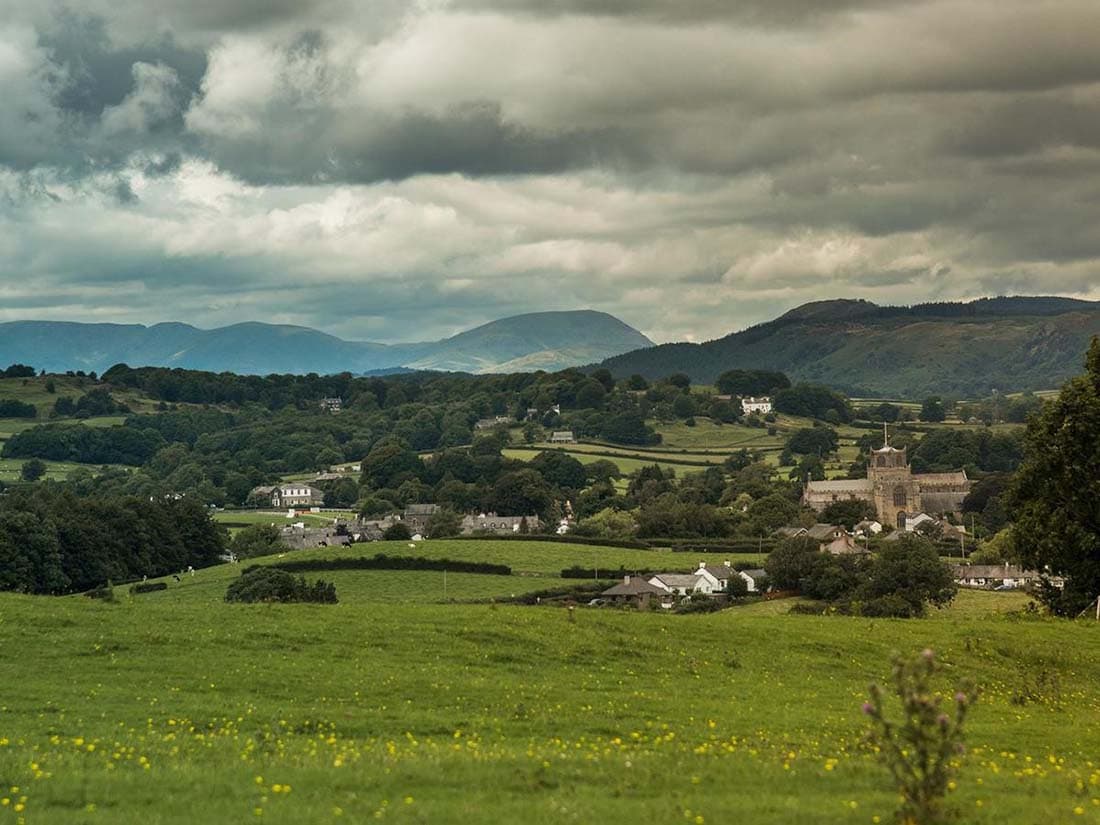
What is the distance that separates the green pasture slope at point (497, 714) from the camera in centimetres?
1664

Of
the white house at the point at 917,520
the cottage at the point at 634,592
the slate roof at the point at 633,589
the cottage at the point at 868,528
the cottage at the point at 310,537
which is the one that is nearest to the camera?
the cottage at the point at 634,592

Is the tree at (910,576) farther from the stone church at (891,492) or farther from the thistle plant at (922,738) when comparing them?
the stone church at (891,492)

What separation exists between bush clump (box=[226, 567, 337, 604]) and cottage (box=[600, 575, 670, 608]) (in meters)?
24.5

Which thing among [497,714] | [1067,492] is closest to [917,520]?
[1067,492]

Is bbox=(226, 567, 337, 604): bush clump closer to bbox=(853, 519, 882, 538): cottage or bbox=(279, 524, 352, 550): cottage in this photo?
bbox=(279, 524, 352, 550): cottage

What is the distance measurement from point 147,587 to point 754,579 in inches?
1845

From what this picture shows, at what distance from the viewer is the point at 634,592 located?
94188 mm

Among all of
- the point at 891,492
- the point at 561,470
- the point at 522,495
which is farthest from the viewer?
the point at 561,470

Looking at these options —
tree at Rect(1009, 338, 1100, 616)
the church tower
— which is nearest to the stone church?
the church tower

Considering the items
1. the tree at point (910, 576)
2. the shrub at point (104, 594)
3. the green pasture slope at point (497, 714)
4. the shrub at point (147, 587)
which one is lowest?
the shrub at point (147, 587)

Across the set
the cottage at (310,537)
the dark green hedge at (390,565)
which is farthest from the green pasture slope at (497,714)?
the cottage at (310,537)

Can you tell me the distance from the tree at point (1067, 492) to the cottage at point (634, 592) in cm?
4228

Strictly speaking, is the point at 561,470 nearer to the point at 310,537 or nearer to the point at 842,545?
the point at 310,537

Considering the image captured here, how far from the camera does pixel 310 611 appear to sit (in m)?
36.4
